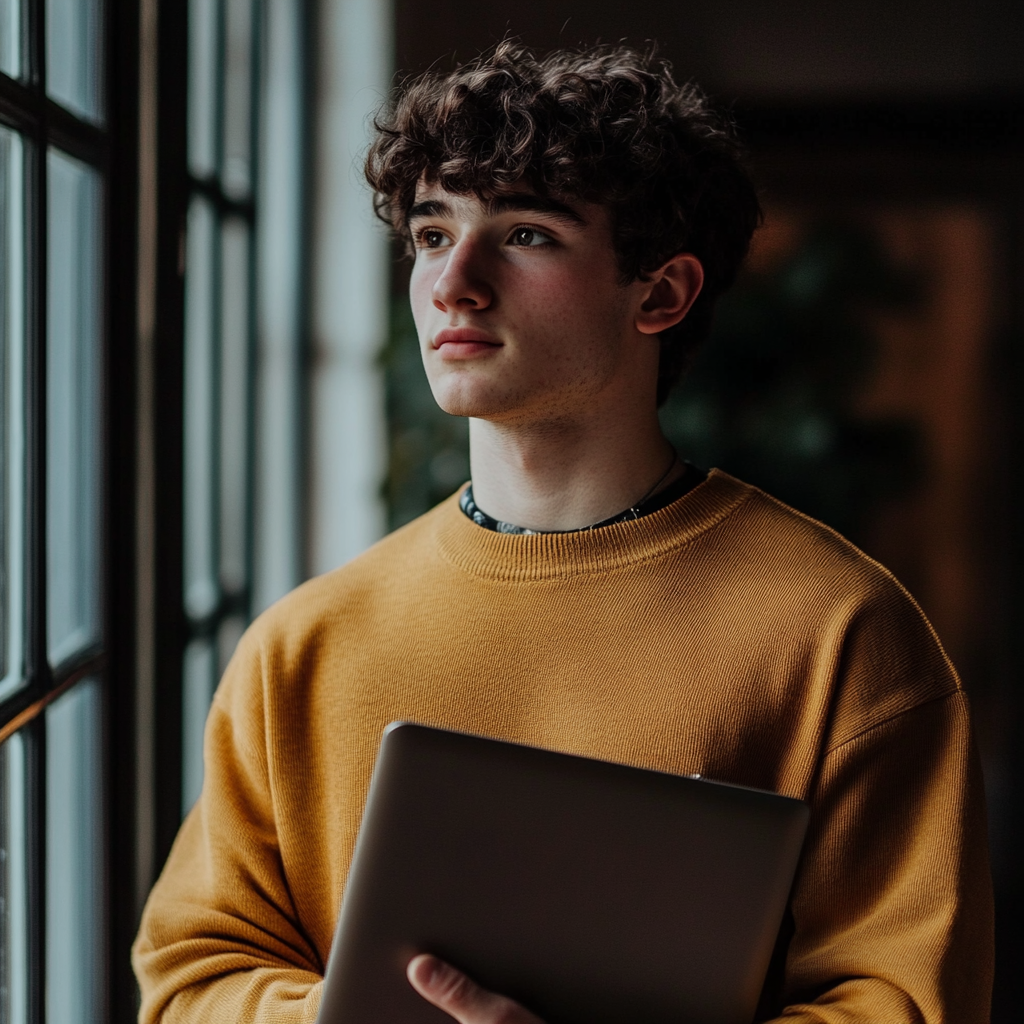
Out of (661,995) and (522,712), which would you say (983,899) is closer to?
(661,995)

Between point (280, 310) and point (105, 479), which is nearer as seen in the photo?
point (105, 479)

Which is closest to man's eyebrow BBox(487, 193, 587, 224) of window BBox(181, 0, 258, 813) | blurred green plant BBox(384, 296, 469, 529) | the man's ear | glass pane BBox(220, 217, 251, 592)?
the man's ear

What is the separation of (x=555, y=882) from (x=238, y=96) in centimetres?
270

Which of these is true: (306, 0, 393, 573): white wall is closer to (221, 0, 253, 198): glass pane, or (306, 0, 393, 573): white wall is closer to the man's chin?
(221, 0, 253, 198): glass pane

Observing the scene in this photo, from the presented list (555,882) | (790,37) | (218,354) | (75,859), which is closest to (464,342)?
(555,882)

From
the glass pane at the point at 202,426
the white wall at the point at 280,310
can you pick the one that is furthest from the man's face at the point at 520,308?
the white wall at the point at 280,310

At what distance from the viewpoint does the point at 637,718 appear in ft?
3.92

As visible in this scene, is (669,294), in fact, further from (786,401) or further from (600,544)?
(786,401)

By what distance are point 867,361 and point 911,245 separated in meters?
0.62

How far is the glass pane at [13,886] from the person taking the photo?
4.72ft

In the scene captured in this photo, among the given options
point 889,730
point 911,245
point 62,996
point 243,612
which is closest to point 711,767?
point 889,730

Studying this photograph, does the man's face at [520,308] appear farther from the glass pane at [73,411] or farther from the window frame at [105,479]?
the glass pane at [73,411]

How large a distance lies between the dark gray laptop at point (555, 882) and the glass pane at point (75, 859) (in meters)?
0.84

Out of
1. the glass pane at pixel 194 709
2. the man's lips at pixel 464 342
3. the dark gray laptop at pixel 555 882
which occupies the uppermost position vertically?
the man's lips at pixel 464 342
